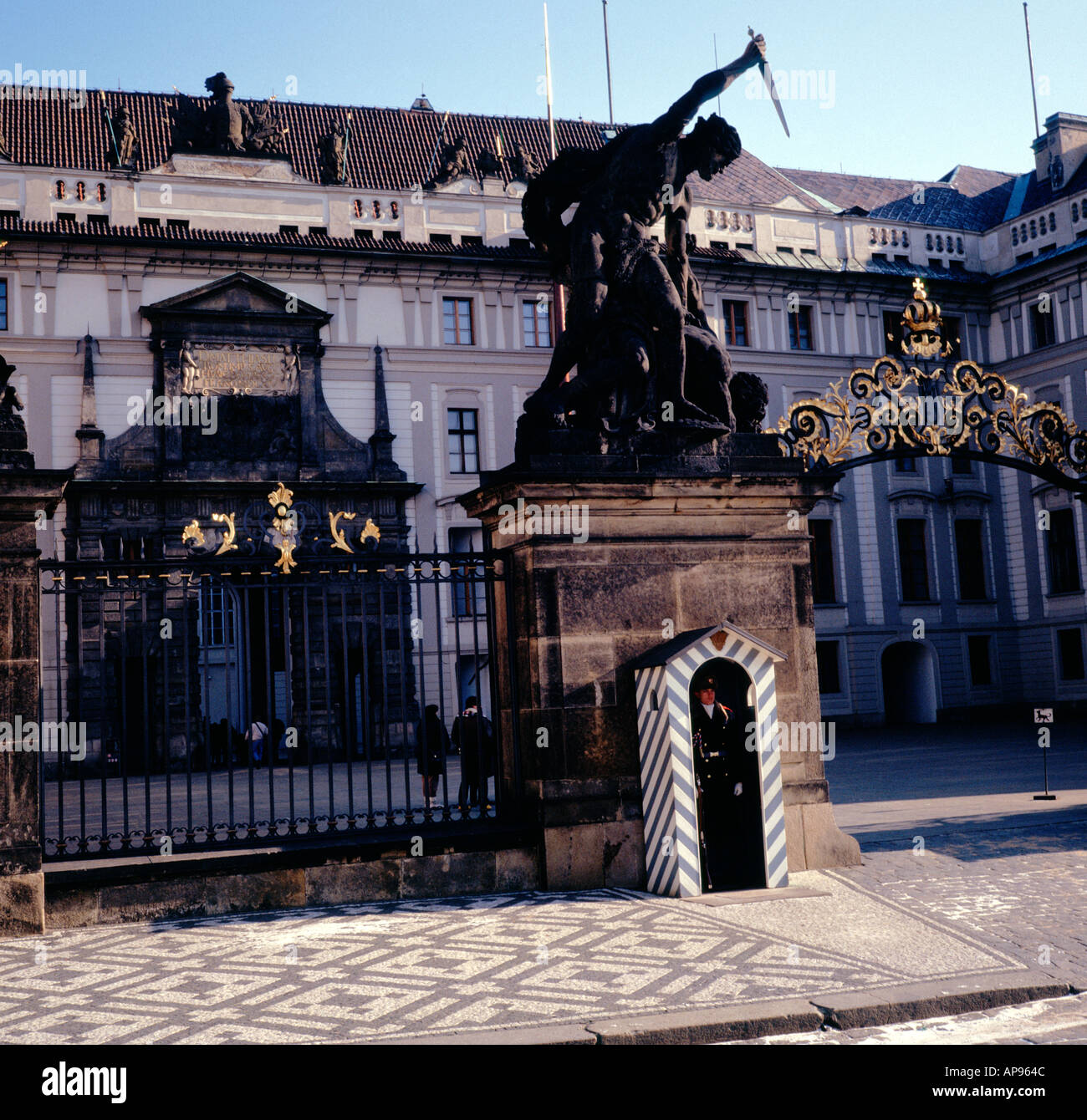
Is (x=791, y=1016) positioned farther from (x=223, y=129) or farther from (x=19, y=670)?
(x=223, y=129)

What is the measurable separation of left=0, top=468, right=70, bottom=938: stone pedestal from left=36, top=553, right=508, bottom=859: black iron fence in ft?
0.68

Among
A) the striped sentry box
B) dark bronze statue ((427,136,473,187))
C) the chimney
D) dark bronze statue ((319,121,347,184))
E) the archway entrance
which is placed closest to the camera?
the striped sentry box

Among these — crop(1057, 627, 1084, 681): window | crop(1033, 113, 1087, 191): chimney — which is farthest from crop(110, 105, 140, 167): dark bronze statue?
crop(1057, 627, 1084, 681): window

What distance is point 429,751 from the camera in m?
15.5

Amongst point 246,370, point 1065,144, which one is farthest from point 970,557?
point 246,370

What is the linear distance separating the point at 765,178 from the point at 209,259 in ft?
68.1

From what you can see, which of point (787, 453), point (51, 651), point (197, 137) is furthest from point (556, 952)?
point (197, 137)

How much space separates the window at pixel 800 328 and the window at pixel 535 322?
28.0 ft

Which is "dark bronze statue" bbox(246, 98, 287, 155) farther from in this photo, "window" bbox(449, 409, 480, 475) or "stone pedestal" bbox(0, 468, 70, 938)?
"stone pedestal" bbox(0, 468, 70, 938)

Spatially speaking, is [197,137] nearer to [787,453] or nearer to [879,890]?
[787,453]

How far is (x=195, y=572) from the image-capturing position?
9.99 meters

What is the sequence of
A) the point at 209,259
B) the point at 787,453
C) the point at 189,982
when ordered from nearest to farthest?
the point at 189,982, the point at 787,453, the point at 209,259

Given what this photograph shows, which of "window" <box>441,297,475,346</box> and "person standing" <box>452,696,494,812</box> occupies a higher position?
"window" <box>441,297,475,346</box>

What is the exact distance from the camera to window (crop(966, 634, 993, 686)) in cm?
4262
